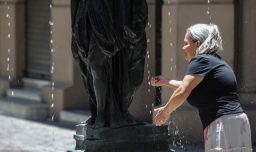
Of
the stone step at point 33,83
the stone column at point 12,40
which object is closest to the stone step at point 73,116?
the stone step at point 33,83

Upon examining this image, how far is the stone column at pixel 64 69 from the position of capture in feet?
39.5

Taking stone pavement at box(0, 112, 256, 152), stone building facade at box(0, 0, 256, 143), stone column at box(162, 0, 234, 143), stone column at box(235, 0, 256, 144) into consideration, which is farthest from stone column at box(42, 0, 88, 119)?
stone column at box(235, 0, 256, 144)

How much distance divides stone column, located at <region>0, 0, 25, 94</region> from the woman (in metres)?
9.93

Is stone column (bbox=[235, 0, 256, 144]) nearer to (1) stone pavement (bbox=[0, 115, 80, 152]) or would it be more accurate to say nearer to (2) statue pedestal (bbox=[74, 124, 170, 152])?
(1) stone pavement (bbox=[0, 115, 80, 152])

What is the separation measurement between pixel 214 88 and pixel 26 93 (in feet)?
30.5

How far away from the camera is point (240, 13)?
1020 cm

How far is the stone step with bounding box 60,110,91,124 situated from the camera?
11.4m

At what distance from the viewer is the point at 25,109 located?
12.4m

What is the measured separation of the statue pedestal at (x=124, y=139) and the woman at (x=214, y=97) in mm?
1774

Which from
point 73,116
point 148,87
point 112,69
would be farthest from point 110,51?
point 73,116

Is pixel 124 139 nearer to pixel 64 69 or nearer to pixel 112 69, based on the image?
pixel 112 69

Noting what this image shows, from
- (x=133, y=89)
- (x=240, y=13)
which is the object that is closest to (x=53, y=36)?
(x=240, y=13)

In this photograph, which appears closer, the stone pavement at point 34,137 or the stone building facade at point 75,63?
the stone pavement at point 34,137

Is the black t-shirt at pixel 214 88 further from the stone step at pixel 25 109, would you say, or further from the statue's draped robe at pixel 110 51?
the stone step at pixel 25 109
